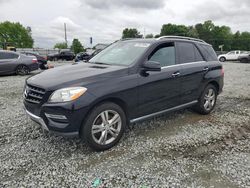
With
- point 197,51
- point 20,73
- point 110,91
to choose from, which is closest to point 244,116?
point 197,51

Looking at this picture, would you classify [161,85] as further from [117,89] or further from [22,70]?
[22,70]

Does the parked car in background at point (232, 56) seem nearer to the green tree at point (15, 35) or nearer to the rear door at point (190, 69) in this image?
the rear door at point (190, 69)

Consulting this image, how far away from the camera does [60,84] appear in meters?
3.01

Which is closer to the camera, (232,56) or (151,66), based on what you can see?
(151,66)

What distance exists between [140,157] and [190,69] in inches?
87.8

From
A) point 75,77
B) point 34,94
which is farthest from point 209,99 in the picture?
point 34,94

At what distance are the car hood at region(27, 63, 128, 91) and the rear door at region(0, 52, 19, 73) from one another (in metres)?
8.89

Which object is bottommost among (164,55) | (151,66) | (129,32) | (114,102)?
(114,102)

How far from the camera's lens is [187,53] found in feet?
15.0

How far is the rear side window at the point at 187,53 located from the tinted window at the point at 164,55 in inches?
8.4

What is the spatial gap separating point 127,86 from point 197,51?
7.66 feet

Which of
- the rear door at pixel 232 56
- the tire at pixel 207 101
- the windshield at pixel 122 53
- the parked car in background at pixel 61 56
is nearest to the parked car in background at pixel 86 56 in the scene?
the windshield at pixel 122 53

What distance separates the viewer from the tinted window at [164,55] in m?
3.89

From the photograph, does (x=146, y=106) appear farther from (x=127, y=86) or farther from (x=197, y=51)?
(x=197, y=51)
